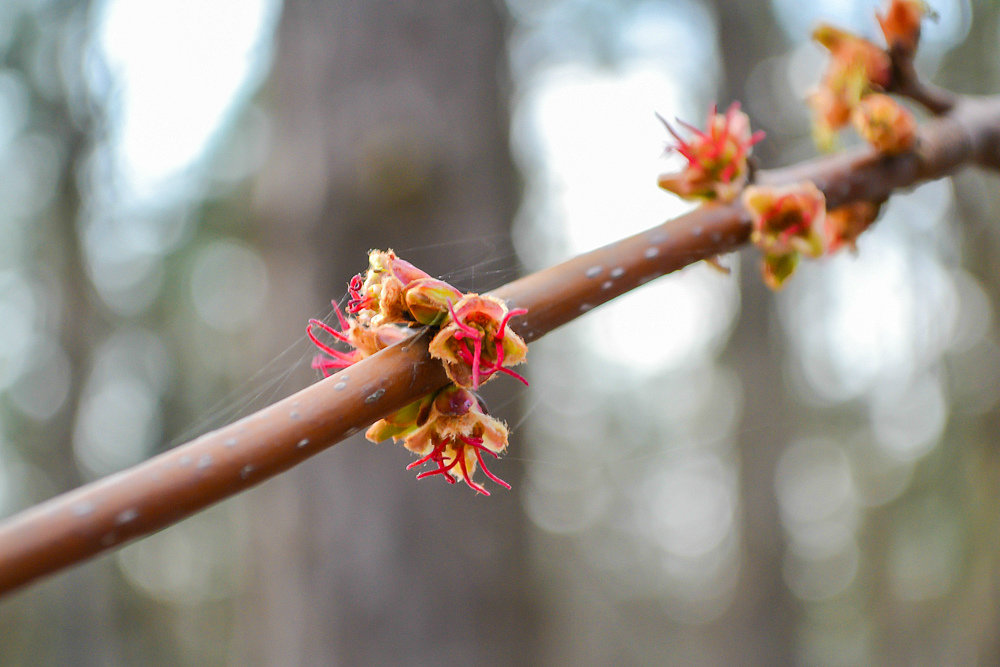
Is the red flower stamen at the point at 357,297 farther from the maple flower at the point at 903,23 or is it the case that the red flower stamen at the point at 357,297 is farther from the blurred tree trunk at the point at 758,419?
the blurred tree trunk at the point at 758,419

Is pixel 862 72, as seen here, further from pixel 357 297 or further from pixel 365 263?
pixel 365 263

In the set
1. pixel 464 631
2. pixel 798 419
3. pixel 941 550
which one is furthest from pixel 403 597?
pixel 941 550

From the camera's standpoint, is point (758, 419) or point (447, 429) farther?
point (758, 419)

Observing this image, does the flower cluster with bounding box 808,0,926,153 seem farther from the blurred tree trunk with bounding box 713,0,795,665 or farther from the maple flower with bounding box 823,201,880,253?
the blurred tree trunk with bounding box 713,0,795,665

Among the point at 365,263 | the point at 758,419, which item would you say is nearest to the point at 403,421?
the point at 365,263

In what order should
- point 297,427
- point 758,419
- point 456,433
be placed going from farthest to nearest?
point 758,419
point 456,433
point 297,427

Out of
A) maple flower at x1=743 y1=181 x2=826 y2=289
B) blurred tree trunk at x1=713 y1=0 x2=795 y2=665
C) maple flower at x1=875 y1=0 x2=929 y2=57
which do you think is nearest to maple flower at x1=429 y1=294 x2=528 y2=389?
maple flower at x1=743 y1=181 x2=826 y2=289

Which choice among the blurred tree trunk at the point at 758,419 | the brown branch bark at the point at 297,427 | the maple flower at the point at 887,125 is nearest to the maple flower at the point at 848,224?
the maple flower at the point at 887,125
